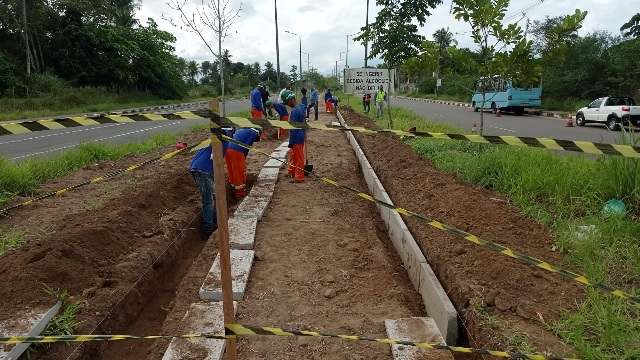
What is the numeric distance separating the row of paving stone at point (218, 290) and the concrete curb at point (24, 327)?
935 millimetres

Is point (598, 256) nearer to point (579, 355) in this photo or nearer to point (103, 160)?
point (579, 355)

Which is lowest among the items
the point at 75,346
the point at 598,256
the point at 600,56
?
the point at 75,346

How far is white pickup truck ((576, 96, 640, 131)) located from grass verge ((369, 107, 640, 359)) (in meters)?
11.3

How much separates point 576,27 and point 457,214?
4.11 meters

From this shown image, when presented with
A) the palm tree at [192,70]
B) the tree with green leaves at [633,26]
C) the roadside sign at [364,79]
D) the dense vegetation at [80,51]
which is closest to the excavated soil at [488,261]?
the roadside sign at [364,79]

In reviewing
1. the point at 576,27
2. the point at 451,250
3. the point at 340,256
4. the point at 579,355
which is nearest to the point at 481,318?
the point at 579,355

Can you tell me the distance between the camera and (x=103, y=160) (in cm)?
809

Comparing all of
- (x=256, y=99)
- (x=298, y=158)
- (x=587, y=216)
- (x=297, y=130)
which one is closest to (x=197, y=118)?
(x=587, y=216)

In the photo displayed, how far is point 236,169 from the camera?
639 centimetres

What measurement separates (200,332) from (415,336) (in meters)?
1.51

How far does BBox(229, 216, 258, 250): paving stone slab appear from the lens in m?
4.44

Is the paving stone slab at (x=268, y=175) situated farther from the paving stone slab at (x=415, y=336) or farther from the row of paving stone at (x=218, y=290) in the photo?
the paving stone slab at (x=415, y=336)

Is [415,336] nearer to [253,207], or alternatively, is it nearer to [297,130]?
Result: [253,207]

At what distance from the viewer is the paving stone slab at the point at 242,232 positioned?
444 centimetres
